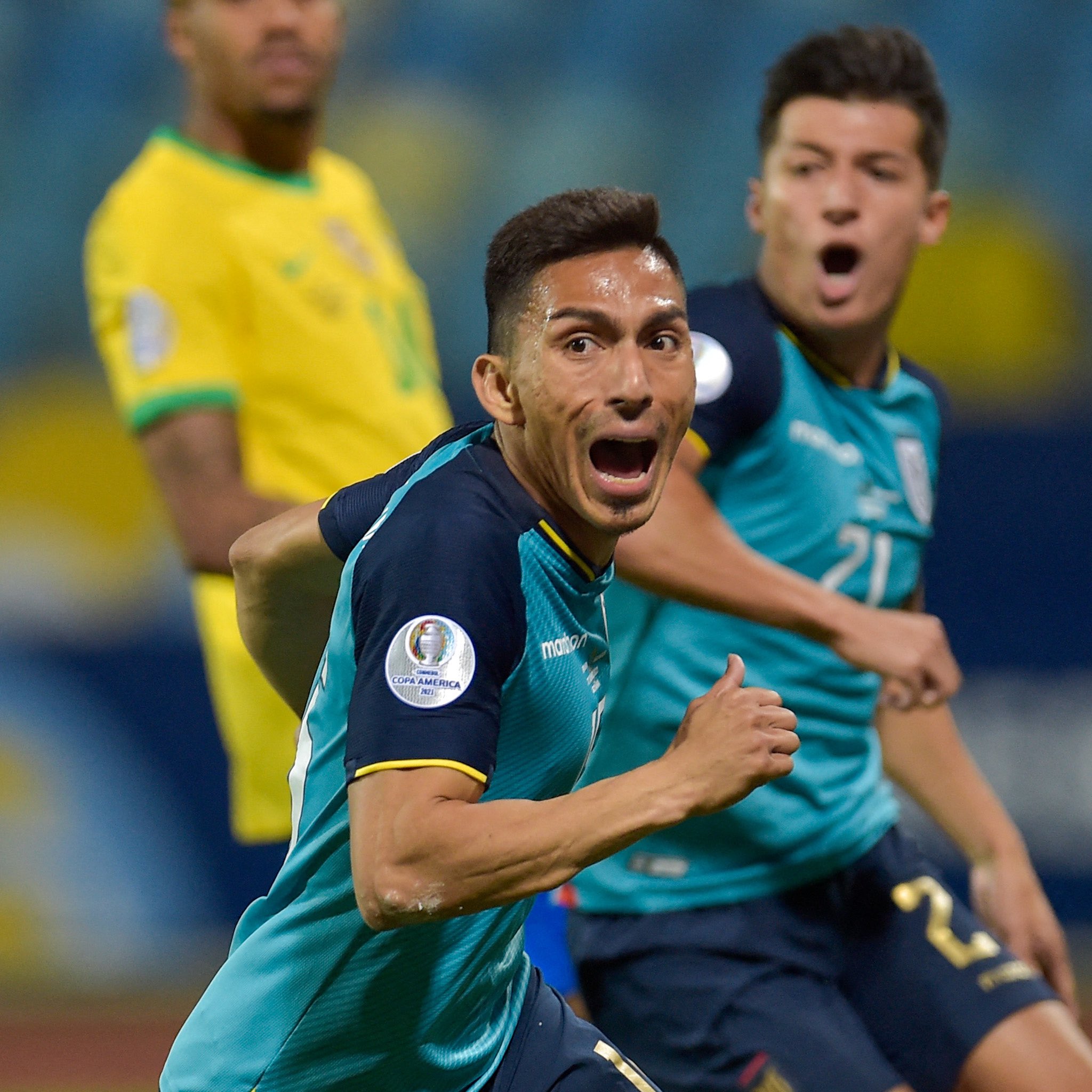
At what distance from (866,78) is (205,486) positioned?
1.41 metres

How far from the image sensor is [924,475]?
3205 mm

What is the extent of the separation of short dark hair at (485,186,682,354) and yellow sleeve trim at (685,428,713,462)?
0.69 metres

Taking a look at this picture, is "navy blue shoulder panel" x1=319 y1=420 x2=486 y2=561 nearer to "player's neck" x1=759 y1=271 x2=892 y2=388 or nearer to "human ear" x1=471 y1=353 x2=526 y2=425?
"human ear" x1=471 y1=353 x2=526 y2=425

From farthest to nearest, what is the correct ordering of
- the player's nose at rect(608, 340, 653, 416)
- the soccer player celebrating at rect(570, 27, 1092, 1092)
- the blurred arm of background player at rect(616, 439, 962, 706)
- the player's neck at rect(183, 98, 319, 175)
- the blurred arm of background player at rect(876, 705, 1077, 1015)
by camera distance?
the player's neck at rect(183, 98, 319, 175) → the blurred arm of background player at rect(876, 705, 1077, 1015) → the soccer player celebrating at rect(570, 27, 1092, 1092) → the blurred arm of background player at rect(616, 439, 962, 706) → the player's nose at rect(608, 340, 653, 416)

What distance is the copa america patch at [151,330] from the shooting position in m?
3.58

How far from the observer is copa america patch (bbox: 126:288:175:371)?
11.7 feet

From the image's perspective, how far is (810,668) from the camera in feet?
9.86

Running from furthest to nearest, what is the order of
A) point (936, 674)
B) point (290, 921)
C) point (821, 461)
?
point (821, 461) → point (936, 674) → point (290, 921)

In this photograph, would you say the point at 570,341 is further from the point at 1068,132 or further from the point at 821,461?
the point at 1068,132

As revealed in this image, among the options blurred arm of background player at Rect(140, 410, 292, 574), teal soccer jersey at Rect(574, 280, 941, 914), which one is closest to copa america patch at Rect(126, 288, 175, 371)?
blurred arm of background player at Rect(140, 410, 292, 574)

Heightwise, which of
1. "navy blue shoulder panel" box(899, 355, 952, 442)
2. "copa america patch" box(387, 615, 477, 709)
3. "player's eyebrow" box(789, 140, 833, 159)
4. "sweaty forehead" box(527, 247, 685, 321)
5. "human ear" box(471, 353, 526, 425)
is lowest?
"navy blue shoulder panel" box(899, 355, 952, 442)

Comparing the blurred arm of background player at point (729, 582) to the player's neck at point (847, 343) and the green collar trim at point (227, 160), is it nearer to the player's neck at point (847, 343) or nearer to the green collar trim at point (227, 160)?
the player's neck at point (847, 343)

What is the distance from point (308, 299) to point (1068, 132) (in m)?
3.99

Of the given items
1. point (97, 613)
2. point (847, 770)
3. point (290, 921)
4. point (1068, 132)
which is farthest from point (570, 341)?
point (1068, 132)
